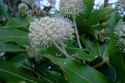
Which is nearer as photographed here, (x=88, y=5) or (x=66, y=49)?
(x=66, y=49)

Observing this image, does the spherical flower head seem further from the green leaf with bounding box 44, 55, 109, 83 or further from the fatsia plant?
the green leaf with bounding box 44, 55, 109, 83

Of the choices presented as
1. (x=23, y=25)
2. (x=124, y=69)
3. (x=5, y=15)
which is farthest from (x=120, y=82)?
(x=5, y=15)

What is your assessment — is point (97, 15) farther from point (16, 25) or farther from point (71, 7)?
point (16, 25)

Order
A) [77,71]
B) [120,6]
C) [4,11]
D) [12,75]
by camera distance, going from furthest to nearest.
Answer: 1. [4,11]
2. [120,6]
3. [12,75]
4. [77,71]

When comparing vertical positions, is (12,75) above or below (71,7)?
below

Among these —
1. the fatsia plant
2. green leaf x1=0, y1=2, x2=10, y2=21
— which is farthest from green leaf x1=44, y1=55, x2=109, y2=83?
green leaf x1=0, y1=2, x2=10, y2=21

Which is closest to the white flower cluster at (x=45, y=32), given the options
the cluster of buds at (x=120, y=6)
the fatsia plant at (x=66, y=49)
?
the fatsia plant at (x=66, y=49)

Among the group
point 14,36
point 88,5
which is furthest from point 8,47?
point 88,5

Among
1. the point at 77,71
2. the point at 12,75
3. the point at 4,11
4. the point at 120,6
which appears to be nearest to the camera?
the point at 77,71
